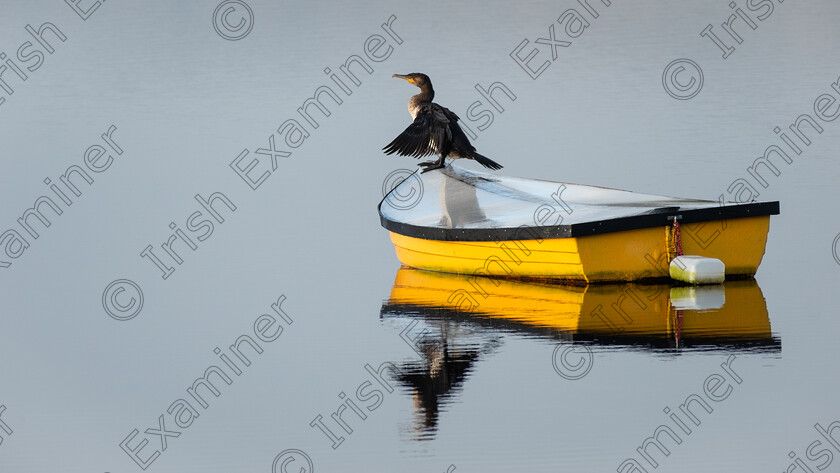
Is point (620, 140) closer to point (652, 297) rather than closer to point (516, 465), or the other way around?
point (652, 297)

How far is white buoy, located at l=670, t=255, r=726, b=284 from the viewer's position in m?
11.7

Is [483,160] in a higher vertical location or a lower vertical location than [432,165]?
higher

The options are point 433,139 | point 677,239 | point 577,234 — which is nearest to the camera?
point 577,234

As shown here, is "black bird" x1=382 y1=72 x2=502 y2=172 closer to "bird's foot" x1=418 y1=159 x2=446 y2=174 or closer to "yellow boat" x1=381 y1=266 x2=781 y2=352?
"bird's foot" x1=418 y1=159 x2=446 y2=174

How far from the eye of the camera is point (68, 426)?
8.57m

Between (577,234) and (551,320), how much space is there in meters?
1.17

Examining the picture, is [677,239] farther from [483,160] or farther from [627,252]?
[483,160]

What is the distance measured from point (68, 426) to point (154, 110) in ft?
61.4

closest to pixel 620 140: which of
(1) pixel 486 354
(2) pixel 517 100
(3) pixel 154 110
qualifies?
(2) pixel 517 100

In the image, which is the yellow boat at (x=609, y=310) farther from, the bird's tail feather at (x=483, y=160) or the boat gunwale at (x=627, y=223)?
the bird's tail feather at (x=483, y=160)

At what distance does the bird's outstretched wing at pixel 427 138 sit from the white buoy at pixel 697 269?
3.40 metres

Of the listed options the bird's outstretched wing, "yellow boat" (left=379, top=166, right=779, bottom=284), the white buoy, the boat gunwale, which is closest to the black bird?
the bird's outstretched wing

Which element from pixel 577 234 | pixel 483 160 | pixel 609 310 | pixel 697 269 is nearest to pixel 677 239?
pixel 697 269

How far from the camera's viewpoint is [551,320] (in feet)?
35.2
